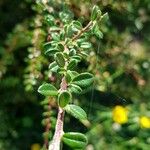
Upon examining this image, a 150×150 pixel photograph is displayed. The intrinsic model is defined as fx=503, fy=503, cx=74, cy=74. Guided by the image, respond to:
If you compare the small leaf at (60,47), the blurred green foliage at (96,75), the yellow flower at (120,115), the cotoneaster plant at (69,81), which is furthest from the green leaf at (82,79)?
the yellow flower at (120,115)

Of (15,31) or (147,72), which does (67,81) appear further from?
(147,72)

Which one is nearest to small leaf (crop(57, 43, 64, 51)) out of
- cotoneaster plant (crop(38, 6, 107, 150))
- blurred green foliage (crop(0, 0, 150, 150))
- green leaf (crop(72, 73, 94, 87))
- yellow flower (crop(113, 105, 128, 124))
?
cotoneaster plant (crop(38, 6, 107, 150))

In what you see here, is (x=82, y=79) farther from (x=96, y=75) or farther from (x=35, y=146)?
(x=35, y=146)

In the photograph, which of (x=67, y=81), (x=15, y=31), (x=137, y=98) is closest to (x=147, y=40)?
(x=137, y=98)

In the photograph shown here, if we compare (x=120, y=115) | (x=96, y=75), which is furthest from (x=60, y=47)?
(x=120, y=115)

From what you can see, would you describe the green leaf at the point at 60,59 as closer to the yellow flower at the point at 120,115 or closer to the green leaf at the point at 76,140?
the green leaf at the point at 76,140

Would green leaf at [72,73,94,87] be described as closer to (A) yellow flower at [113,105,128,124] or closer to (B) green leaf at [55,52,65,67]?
(B) green leaf at [55,52,65,67]

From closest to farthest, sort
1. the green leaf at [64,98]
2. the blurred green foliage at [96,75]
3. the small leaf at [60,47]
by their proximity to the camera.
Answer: the green leaf at [64,98]
the small leaf at [60,47]
the blurred green foliage at [96,75]
